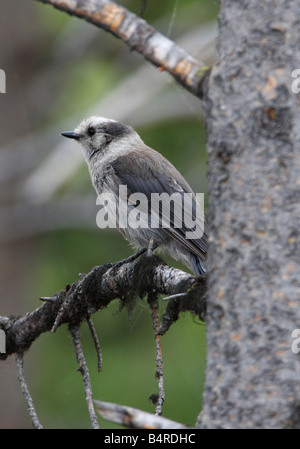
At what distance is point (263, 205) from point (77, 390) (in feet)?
21.1

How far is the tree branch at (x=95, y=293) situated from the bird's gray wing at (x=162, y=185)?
2.66ft

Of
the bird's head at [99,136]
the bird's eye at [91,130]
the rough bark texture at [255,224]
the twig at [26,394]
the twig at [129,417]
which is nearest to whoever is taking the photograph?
the twig at [129,417]

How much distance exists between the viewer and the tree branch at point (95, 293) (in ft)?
8.62

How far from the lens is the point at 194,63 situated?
7.10ft

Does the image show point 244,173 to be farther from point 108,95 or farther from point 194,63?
point 108,95

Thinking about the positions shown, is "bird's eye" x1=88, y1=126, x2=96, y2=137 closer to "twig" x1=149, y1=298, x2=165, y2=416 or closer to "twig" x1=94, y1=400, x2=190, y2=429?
"twig" x1=149, y1=298, x2=165, y2=416

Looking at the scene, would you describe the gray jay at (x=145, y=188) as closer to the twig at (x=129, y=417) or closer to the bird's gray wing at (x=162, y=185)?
the bird's gray wing at (x=162, y=185)

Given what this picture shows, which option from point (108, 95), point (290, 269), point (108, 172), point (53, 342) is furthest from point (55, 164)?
point (290, 269)

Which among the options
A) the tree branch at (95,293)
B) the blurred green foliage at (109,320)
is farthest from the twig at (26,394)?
the blurred green foliage at (109,320)

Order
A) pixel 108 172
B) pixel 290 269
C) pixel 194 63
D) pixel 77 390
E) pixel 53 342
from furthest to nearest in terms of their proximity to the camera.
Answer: pixel 53 342
pixel 77 390
pixel 108 172
pixel 194 63
pixel 290 269

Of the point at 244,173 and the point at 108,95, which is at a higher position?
the point at 108,95

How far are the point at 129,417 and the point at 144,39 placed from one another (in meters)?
1.31

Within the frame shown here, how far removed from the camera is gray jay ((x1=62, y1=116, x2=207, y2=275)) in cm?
397

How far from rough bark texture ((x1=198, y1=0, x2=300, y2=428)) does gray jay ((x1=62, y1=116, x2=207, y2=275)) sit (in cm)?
196
